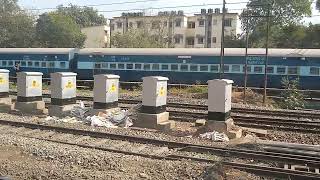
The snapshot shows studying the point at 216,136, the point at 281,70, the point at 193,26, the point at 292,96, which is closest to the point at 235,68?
the point at 281,70

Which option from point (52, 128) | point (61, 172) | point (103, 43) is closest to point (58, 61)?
point (52, 128)

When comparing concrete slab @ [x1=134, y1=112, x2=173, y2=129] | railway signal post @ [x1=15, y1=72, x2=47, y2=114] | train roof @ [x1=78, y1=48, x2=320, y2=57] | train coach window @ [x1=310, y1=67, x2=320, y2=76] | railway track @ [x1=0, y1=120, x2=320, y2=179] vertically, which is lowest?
railway track @ [x1=0, y1=120, x2=320, y2=179]

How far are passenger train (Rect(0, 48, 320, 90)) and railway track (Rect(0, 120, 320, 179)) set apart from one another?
17.0 meters

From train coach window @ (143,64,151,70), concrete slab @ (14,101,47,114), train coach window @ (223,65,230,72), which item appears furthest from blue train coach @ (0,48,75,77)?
concrete slab @ (14,101,47,114)

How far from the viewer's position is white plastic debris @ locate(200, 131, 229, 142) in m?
11.4

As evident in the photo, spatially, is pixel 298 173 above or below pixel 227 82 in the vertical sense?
below

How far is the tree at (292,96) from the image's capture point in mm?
22031

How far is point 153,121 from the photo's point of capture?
1328 cm

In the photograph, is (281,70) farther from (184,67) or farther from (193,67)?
(184,67)

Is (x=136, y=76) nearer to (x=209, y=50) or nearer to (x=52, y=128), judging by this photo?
(x=209, y=50)

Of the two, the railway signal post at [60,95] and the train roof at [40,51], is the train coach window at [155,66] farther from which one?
the railway signal post at [60,95]

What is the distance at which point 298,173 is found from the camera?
7.63m

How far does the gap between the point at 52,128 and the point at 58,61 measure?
22.6 m

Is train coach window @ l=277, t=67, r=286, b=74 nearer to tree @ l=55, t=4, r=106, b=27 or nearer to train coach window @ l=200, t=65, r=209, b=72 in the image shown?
train coach window @ l=200, t=65, r=209, b=72
